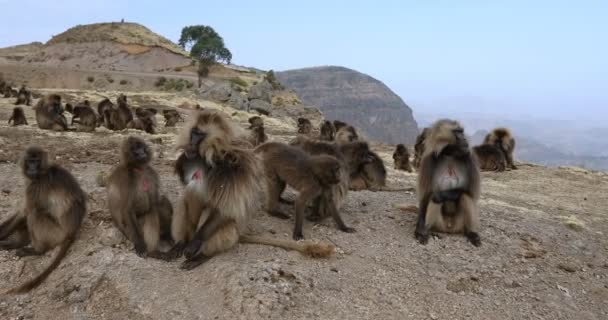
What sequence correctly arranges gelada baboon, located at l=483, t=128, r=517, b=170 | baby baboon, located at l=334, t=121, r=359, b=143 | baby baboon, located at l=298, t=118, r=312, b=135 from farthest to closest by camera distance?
baby baboon, located at l=298, t=118, r=312, b=135 < gelada baboon, located at l=483, t=128, r=517, b=170 < baby baboon, located at l=334, t=121, r=359, b=143

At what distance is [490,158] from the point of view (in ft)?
49.3

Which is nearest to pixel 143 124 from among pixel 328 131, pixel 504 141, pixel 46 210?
pixel 328 131

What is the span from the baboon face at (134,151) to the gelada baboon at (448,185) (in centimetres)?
349

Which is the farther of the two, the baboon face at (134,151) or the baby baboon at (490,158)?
the baby baboon at (490,158)

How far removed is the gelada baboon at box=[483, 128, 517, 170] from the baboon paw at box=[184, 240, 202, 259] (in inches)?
455

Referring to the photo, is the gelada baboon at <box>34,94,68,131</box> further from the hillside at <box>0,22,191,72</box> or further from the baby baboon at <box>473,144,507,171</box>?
the hillside at <box>0,22,191,72</box>

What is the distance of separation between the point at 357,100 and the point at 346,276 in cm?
12626

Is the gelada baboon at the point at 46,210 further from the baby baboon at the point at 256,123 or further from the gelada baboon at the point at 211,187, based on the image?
the baby baboon at the point at 256,123

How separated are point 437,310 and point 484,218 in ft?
10.1

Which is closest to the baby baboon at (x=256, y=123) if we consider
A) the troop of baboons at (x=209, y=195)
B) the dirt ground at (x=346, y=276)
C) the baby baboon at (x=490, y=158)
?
the baby baboon at (x=490, y=158)

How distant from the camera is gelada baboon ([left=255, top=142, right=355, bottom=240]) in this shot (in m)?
7.07

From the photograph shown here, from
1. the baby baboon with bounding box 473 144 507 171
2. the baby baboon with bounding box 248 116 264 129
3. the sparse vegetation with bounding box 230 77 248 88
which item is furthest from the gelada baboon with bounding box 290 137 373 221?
the sparse vegetation with bounding box 230 77 248 88

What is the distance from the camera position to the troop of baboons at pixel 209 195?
19.1ft

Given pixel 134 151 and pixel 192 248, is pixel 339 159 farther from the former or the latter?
pixel 134 151
